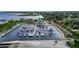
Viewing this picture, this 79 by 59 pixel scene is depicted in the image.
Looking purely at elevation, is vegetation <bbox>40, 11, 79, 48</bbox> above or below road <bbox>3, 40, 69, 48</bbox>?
above

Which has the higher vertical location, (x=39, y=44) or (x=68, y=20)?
(x=68, y=20)

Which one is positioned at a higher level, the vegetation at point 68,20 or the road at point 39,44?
the vegetation at point 68,20
